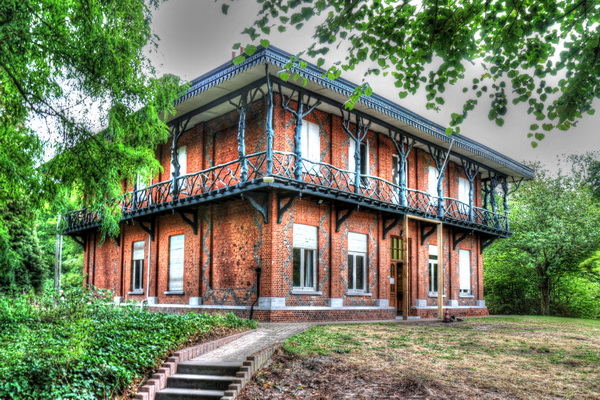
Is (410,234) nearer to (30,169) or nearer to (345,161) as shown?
(345,161)

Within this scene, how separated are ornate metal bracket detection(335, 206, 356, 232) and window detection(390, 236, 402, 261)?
137 inches

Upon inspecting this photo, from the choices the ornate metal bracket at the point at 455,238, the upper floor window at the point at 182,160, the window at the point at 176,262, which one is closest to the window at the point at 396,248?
the ornate metal bracket at the point at 455,238

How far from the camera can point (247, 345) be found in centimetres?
→ 1063

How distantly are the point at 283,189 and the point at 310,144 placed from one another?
2836mm

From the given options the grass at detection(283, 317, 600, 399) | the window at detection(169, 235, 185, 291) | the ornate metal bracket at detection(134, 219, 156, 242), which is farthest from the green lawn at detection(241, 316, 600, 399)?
the ornate metal bracket at detection(134, 219, 156, 242)

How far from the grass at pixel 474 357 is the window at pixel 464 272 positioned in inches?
480

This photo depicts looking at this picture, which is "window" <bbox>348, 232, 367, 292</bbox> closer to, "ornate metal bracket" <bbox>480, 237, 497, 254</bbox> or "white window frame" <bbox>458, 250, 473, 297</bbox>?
"white window frame" <bbox>458, 250, 473, 297</bbox>

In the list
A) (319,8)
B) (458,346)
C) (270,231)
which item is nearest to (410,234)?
(270,231)

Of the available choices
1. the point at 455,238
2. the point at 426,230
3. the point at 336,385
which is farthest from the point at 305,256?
the point at 455,238

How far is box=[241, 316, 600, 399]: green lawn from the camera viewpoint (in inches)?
308

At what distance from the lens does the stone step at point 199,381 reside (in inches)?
340

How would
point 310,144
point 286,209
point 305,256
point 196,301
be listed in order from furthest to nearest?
point 196,301, point 310,144, point 305,256, point 286,209

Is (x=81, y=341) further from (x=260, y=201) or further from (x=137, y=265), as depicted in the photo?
(x=137, y=265)

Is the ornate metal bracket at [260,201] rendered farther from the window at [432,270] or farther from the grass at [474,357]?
the window at [432,270]
